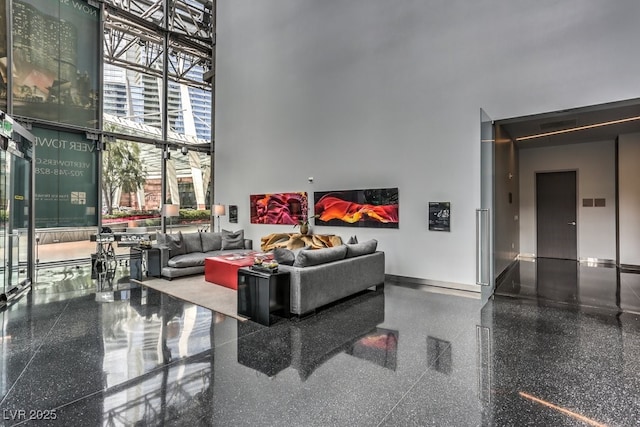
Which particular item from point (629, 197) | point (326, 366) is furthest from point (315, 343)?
point (629, 197)

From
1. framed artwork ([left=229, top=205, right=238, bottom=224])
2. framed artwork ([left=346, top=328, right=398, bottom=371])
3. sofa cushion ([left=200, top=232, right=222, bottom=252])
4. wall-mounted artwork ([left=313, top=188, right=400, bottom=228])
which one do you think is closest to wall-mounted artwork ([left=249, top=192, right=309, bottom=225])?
wall-mounted artwork ([left=313, top=188, right=400, bottom=228])

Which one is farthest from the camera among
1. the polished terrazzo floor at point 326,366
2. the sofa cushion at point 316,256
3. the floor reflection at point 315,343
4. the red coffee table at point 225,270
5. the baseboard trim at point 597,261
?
the baseboard trim at point 597,261

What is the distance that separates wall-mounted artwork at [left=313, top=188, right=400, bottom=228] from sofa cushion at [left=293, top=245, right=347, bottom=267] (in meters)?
2.01

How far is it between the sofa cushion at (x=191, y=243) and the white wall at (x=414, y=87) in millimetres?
1993

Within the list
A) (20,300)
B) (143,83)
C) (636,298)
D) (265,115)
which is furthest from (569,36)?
(143,83)

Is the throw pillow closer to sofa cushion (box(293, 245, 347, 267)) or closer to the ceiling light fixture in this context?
sofa cushion (box(293, 245, 347, 267))

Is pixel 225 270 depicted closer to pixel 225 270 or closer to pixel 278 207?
pixel 225 270

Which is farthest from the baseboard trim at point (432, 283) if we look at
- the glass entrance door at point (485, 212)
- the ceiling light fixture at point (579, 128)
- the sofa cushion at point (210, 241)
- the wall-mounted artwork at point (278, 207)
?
the ceiling light fixture at point (579, 128)

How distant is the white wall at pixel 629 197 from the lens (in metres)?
7.07

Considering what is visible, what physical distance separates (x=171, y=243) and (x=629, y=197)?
31.4 ft

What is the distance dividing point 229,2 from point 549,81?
888 centimetres

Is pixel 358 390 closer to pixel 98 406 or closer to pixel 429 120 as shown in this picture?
pixel 98 406

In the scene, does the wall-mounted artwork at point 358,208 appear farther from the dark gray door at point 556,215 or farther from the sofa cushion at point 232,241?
the dark gray door at point 556,215

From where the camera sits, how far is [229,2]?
9883mm
